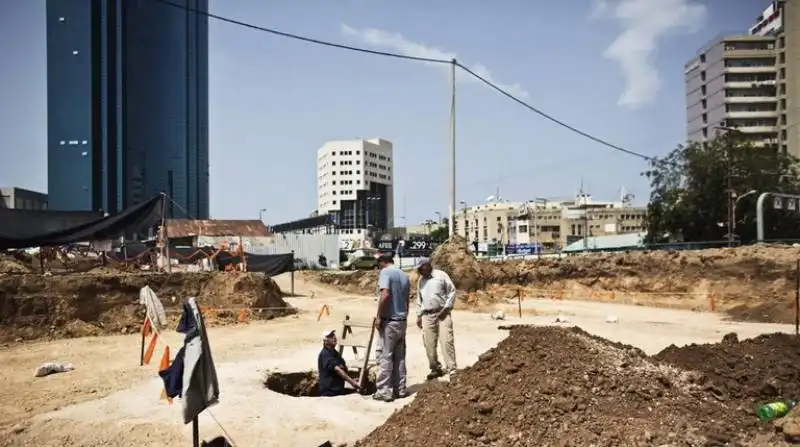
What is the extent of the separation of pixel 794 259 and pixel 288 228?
54.9 meters

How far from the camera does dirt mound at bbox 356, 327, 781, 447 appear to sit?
17.2ft

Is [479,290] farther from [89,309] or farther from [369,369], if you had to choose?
[369,369]

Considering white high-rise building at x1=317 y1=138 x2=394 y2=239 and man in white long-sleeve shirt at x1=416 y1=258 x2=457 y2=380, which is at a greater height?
white high-rise building at x1=317 y1=138 x2=394 y2=239

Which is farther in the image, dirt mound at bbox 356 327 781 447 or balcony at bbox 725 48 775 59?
balcony at bbox 725 48 775 59

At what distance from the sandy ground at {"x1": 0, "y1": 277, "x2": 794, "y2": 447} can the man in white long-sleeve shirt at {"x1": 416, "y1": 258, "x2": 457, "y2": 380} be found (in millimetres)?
643

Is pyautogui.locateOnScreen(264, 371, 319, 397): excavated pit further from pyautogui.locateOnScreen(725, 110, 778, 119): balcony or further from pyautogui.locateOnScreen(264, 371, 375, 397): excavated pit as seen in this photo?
pyautogui.locateOnScreen(725, 110, 778, 119): balcony

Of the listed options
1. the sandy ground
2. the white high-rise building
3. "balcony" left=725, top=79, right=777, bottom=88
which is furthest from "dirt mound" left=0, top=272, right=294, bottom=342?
the white high-rise building

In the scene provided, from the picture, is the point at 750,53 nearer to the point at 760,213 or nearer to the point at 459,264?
the point at 760,213

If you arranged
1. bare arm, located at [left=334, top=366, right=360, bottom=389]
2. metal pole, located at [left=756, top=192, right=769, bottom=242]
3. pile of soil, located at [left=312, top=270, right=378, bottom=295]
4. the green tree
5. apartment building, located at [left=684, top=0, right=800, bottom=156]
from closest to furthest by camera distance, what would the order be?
bare arm, located at [left=334, top=366, right=360, bottom=389] < metal pole, located at [left=756, top=192, right=769, bottom=242] < pile of soil, located at [left=312, top=270, right=378, bottom=295] < the green tree < apartment building, located at [left=684, top=0, right=800, bottom=156]

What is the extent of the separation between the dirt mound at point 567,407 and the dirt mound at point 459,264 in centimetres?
1756

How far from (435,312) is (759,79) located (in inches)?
3661

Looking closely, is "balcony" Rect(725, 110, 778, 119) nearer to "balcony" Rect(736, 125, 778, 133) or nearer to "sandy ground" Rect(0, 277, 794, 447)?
"balcony" Rect(736, 125, 778, 133)

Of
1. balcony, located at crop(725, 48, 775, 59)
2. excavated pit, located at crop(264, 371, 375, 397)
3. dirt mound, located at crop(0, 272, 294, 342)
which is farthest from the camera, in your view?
balcony, located at crop(725, 48, 775, 59)

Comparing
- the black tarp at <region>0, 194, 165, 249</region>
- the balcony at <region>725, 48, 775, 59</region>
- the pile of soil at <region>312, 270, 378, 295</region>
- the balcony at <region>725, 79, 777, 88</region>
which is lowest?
the pile of soil at <region>312, 270, 378, 295</region>
